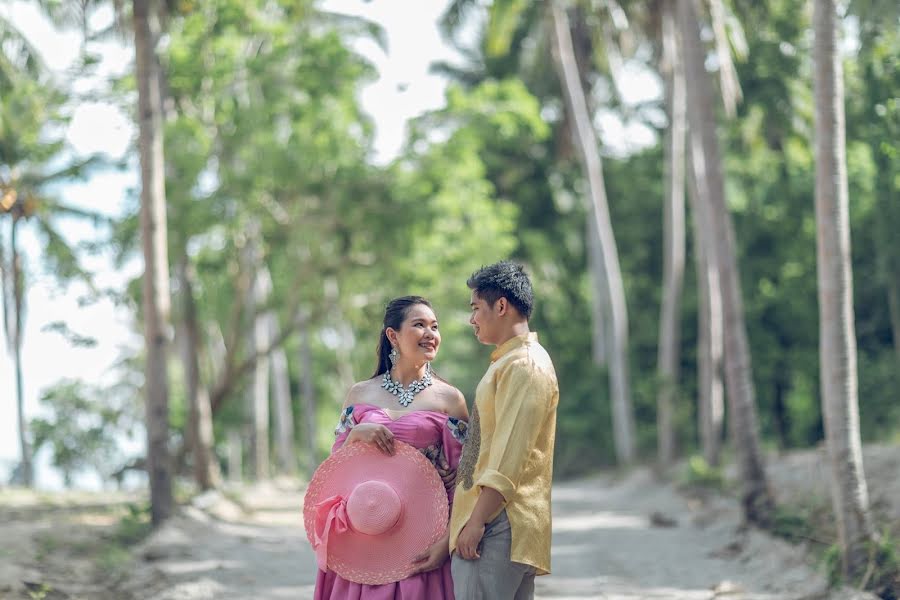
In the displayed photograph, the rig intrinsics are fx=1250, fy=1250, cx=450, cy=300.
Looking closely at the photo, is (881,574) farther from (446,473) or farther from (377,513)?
(377,513)

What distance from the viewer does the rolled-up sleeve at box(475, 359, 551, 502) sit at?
16.5 feet

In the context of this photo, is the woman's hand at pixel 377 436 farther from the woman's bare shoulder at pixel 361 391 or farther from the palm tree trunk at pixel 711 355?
the palm tree trunk at pixel 711 355

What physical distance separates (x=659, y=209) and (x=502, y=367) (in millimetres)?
32493

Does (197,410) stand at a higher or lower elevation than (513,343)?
higher

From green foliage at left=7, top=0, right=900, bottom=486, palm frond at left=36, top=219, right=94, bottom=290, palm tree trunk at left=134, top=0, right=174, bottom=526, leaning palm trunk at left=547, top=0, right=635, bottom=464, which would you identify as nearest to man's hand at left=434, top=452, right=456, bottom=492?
green foliage at left=7, top=0, right=900, bottom=486

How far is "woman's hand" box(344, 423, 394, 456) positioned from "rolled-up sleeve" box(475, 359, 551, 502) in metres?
0.65

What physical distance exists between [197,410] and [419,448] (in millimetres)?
15112

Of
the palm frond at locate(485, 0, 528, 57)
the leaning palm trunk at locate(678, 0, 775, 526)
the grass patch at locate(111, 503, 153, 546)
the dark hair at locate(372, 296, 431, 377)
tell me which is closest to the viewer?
the dark hair at locate(372, 296, 431, 377)

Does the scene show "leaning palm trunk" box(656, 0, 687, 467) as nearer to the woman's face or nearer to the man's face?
the woman's face

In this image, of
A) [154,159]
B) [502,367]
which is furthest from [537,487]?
[154,159]

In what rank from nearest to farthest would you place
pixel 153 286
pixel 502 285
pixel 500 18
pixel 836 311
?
pixel 502 285 → pixel 836 311 → pixel 153 286 → pixel 500 18

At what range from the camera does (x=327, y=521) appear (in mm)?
5676

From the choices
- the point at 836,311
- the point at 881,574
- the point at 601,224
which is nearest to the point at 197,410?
the point at 601,224

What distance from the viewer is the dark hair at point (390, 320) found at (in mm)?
5781
